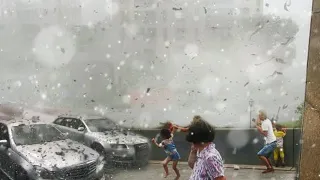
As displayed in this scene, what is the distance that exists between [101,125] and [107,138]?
0.52ft

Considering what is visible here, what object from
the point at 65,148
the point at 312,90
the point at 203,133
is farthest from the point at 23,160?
the point at 312,90

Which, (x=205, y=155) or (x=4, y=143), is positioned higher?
(x=205, y=155)

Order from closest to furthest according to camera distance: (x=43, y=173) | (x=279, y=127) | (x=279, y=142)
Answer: (x=43, y=173) < (x=279, y=127) < (x=279, y=142)

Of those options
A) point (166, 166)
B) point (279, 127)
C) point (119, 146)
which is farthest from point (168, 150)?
point (279, 127)

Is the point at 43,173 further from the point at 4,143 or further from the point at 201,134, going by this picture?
the point at 201,134

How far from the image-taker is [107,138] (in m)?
4.29

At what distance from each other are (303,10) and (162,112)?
168 cm

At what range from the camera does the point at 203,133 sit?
283 centimetres

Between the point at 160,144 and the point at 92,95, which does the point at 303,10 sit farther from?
the point at 92,95

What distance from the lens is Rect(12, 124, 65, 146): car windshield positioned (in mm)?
4105

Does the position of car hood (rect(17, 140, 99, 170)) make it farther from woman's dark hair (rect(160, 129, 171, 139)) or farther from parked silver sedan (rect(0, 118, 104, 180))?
woman's dark hair (rect(160, 129, 171, 139))

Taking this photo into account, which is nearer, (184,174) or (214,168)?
(214,168)

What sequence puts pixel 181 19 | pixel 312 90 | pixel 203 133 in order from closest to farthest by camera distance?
1. pixel 203 133
2. pixel 312 90
3. pixel 181 19

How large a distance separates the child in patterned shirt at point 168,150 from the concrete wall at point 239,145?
0.05 m
